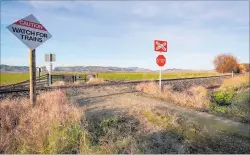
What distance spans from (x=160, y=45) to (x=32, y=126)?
914cm

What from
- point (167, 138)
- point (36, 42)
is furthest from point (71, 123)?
point (36, 42)

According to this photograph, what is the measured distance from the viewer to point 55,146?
5.20 m

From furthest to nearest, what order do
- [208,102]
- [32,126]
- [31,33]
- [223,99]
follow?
[223,99], [208,102], [31,33], [32,126]

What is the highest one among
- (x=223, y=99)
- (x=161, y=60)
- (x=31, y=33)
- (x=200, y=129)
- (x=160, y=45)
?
(x=160, y=45)

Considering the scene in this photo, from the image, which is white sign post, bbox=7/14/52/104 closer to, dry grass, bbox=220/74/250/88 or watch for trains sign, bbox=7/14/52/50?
watch for trains sign, bbox=7/14/52/50

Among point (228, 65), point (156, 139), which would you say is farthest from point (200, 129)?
point (228, 65)

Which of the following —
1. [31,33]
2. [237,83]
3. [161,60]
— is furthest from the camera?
[237,83]

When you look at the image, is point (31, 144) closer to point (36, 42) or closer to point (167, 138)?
point (167, 138)

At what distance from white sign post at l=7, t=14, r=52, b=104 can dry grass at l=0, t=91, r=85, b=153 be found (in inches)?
33.2

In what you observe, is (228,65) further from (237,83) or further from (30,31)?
(30,31)

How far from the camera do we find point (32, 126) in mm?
6352

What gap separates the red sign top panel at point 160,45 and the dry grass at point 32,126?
7.22 metres

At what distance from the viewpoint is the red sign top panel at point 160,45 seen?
1357 cm

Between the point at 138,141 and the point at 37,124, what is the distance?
2.61 m
